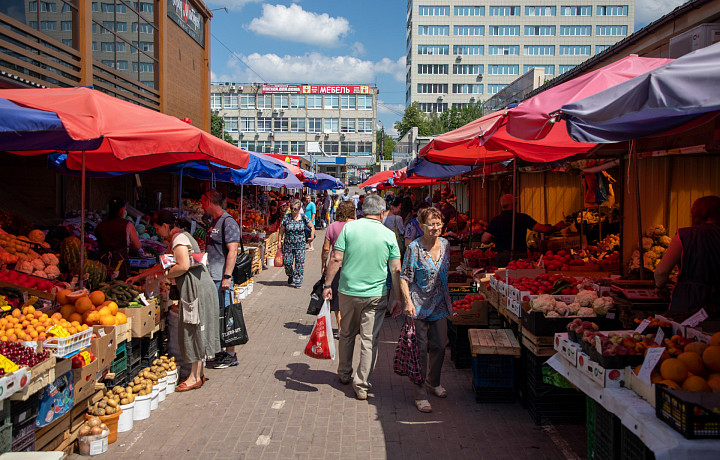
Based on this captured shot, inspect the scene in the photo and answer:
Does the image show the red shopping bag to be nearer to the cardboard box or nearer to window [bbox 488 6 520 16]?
the cardboard box

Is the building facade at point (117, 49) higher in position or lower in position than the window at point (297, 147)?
lower

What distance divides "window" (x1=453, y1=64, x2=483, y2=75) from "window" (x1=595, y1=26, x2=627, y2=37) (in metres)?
17.9

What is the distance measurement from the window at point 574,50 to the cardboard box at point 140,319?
3455 inches

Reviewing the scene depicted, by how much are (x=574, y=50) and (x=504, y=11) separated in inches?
471

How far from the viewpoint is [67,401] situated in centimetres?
451

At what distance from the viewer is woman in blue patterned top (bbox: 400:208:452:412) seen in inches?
216

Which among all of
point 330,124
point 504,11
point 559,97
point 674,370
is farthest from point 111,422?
point 504,11

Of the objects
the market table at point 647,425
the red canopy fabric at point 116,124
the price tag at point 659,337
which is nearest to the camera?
the market table at point 647,425

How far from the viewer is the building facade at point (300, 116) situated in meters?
88.5

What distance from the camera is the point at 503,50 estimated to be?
84.1 meters

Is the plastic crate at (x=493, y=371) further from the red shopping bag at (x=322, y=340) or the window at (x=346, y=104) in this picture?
the window at (x=346, y=104)

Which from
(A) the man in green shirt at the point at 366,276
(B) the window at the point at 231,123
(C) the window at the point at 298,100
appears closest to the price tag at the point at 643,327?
(A) the man in green shirt at the point at 366,276

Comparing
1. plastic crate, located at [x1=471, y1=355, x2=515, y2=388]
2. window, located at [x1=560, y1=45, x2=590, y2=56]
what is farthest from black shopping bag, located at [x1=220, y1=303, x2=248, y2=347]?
window, located at [x1=560, y1=45, x2=590, y2=56]

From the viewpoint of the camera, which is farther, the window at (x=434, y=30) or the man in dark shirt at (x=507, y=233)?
the window at (x=434, y=30)
